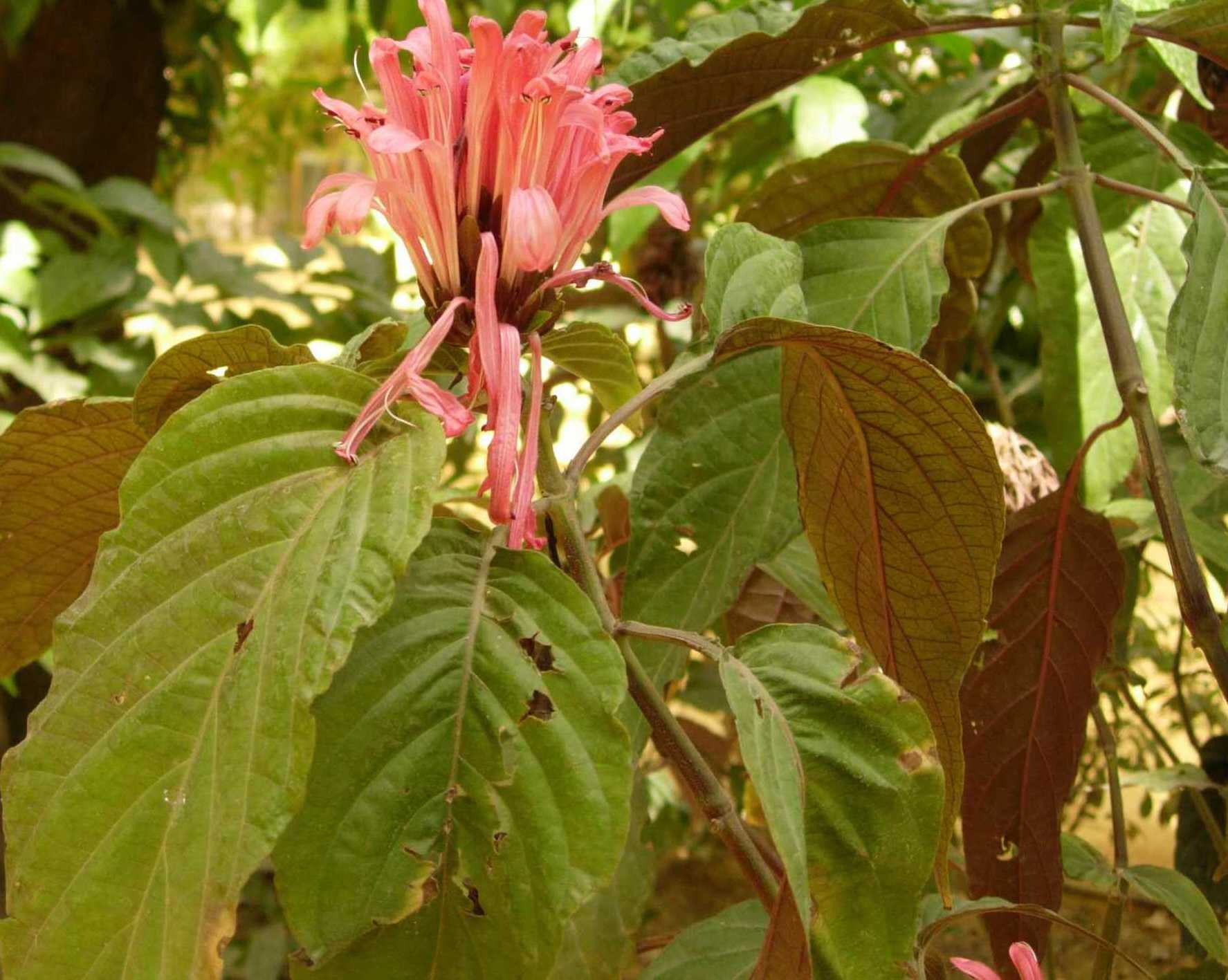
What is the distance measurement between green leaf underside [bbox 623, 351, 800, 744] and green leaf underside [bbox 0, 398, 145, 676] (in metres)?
0.17

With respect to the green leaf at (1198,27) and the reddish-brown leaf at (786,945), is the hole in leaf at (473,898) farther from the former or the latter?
the green leaf at (1198,27)

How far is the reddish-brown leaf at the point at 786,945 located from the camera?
289 mm

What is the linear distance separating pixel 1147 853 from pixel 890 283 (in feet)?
3.02

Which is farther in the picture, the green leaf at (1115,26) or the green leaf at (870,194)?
the green leaf at (870,194)

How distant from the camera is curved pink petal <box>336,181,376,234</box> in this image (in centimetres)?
30

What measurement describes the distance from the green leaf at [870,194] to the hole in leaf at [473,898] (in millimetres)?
349

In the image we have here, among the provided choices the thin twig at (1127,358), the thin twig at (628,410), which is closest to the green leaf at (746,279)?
the thin twig at (628,410)

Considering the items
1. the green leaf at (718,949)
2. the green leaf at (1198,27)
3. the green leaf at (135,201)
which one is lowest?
the green leaf at (718,949)

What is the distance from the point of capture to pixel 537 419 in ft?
1.04

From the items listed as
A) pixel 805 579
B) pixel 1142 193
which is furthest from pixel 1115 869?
pixel 1142 193

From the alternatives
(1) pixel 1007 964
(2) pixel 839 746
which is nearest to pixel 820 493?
(2) pixel 839 746

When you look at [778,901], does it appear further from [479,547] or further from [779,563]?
[779,563]

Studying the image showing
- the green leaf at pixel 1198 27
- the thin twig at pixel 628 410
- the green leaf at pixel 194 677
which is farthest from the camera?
the green leaf at pixel 1198 27

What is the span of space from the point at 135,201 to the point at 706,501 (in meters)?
0.84
